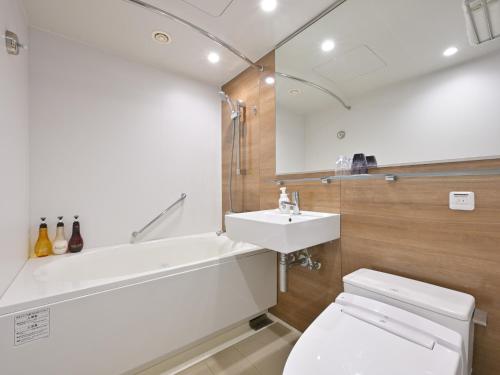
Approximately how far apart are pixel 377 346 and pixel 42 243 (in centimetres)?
207

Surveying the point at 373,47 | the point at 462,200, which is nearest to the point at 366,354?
the point at 462,200

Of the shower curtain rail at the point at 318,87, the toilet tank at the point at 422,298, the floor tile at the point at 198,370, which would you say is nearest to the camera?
the toilet tank at the point at 422,298

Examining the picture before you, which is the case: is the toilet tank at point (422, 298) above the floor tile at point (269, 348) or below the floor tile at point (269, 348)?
above

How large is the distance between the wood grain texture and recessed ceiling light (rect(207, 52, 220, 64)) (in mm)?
1324

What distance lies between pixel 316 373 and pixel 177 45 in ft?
7.13

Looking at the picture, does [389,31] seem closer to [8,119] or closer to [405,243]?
[405,243]

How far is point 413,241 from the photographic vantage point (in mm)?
1064

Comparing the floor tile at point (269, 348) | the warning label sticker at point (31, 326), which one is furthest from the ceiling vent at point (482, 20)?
the warning label sticker at point (31, 326)

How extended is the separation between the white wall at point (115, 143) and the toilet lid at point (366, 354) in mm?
1710

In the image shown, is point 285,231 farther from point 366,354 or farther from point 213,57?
point 213,57

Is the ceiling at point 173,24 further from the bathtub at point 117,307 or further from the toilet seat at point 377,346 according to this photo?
the toilet seat at point 377,346

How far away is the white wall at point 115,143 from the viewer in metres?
1.58

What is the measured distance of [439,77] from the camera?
1.05m

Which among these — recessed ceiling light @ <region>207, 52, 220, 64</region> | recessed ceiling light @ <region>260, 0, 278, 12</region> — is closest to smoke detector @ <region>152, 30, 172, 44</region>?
recessed ceiling light @ <region>207, 52, 220, 64</region>
